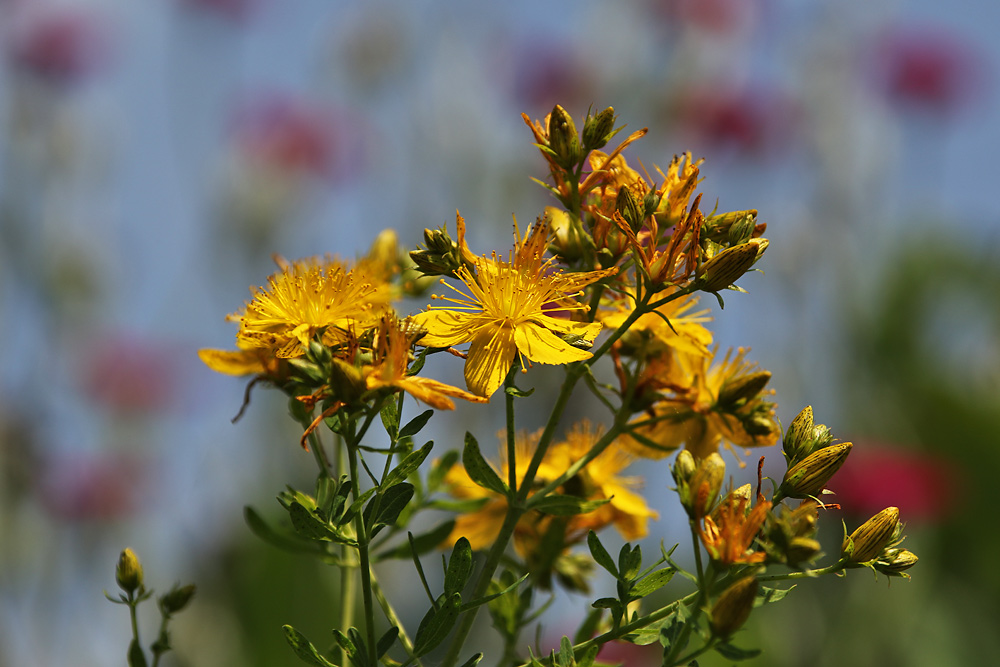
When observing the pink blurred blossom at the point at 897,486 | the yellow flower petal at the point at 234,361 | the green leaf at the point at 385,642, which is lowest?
the pink blurred blossom at the point at 897,486

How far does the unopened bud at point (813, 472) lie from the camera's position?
0.87 metres

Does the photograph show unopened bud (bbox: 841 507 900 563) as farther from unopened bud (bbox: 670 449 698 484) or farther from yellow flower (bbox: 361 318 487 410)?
yellow flower (bbox: 361 318 487 410)

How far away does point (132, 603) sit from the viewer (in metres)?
0.96

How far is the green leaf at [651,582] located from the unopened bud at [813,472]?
0.13 meters

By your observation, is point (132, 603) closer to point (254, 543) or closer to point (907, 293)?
point (254, 543)

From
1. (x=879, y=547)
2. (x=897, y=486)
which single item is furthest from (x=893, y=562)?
(x=897, y=486)

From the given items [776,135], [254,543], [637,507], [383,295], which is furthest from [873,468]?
[383,295]

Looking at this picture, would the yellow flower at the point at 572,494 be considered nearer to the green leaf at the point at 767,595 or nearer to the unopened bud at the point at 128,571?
the green leaf at the point at 767,595

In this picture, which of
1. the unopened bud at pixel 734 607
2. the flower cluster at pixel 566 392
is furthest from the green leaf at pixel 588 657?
the unopened bud at pixel 734 607

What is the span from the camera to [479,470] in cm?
91

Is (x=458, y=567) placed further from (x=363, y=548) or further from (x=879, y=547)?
(x=879, y=547)

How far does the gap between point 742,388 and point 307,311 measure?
46 centimetres

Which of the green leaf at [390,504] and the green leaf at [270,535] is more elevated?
the green leaf at [390,504]

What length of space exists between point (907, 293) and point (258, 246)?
121 inches
